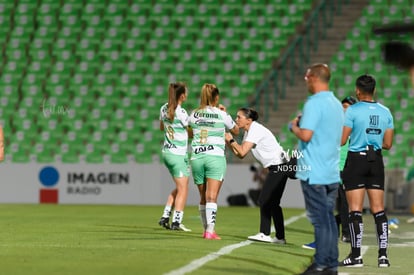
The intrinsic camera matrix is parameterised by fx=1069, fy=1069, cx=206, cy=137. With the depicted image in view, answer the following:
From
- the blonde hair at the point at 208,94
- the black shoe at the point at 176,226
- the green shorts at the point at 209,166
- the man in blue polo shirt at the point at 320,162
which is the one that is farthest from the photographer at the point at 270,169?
the man in blue polo shirt at the point at 320,162

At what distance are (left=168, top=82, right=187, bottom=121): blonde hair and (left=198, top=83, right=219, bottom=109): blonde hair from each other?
119 cm

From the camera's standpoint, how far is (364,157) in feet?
40.5

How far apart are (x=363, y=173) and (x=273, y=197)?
216 cm

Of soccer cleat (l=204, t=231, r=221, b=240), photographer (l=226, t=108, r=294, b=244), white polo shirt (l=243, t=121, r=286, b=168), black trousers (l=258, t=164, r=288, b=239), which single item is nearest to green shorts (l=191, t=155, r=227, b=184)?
photographer (l=226, t=108, r=294, b=244)

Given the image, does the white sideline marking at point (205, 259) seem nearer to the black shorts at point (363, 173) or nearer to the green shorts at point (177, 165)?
the black shorts at point (363, 173)

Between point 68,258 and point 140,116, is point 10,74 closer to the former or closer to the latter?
point 140,116

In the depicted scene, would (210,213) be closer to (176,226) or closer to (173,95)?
(176,226)

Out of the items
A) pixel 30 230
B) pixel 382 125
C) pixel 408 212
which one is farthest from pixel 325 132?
pixel 408 212

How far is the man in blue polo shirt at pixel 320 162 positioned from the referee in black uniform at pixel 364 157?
6.40ft

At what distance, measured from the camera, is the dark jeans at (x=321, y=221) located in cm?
1021

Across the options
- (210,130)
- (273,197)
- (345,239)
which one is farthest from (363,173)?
(345,239)

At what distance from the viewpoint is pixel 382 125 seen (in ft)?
40.7

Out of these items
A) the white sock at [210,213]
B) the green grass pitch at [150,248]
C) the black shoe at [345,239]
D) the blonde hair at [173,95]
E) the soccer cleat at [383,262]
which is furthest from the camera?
the black shoe at [345,239]

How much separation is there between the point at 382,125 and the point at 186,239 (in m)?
3.23
